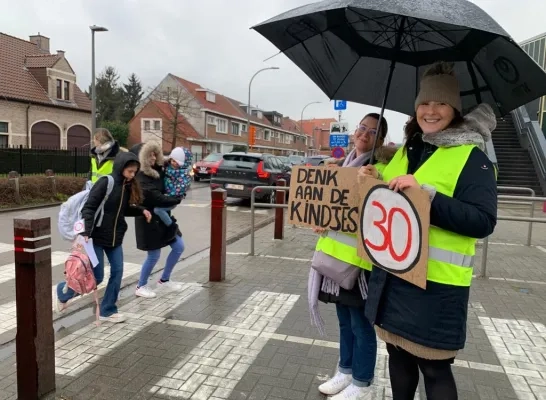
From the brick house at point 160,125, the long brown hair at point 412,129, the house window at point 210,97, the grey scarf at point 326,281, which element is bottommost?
the grey scarf at point 326,281

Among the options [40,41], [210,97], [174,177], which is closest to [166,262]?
[174,177]

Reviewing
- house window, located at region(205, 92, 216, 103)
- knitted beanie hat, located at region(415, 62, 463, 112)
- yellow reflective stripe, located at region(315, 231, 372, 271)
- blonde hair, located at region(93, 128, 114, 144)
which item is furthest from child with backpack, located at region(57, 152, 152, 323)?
house window, located at region(205, 92, 216, 103)

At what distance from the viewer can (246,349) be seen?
383cm

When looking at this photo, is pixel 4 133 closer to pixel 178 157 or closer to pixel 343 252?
pixel 178 157

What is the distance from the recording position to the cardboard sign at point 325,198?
2729 mm

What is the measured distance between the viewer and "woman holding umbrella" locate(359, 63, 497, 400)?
1992 mm

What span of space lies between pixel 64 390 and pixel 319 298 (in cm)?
188

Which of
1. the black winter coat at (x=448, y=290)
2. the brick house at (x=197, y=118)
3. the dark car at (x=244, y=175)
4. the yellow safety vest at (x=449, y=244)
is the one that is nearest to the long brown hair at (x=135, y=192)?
the black winter coat at (x=448, y=290)

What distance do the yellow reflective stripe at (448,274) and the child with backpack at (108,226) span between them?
3.11 meters

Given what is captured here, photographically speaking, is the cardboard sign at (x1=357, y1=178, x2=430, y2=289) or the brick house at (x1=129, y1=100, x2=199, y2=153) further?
the brick house at (x1=129, y1=100, x2=199, y2=153)

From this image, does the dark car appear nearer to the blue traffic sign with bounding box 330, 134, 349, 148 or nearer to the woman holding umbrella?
the blue traffic sign with bounding box 330, 134, 349, 148

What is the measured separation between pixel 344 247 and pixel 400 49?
135cm

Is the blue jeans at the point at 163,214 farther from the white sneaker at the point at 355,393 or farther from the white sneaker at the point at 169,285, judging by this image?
the white sneaker at the point at 355,393

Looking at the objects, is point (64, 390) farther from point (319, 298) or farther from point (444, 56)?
point (444, 56)
